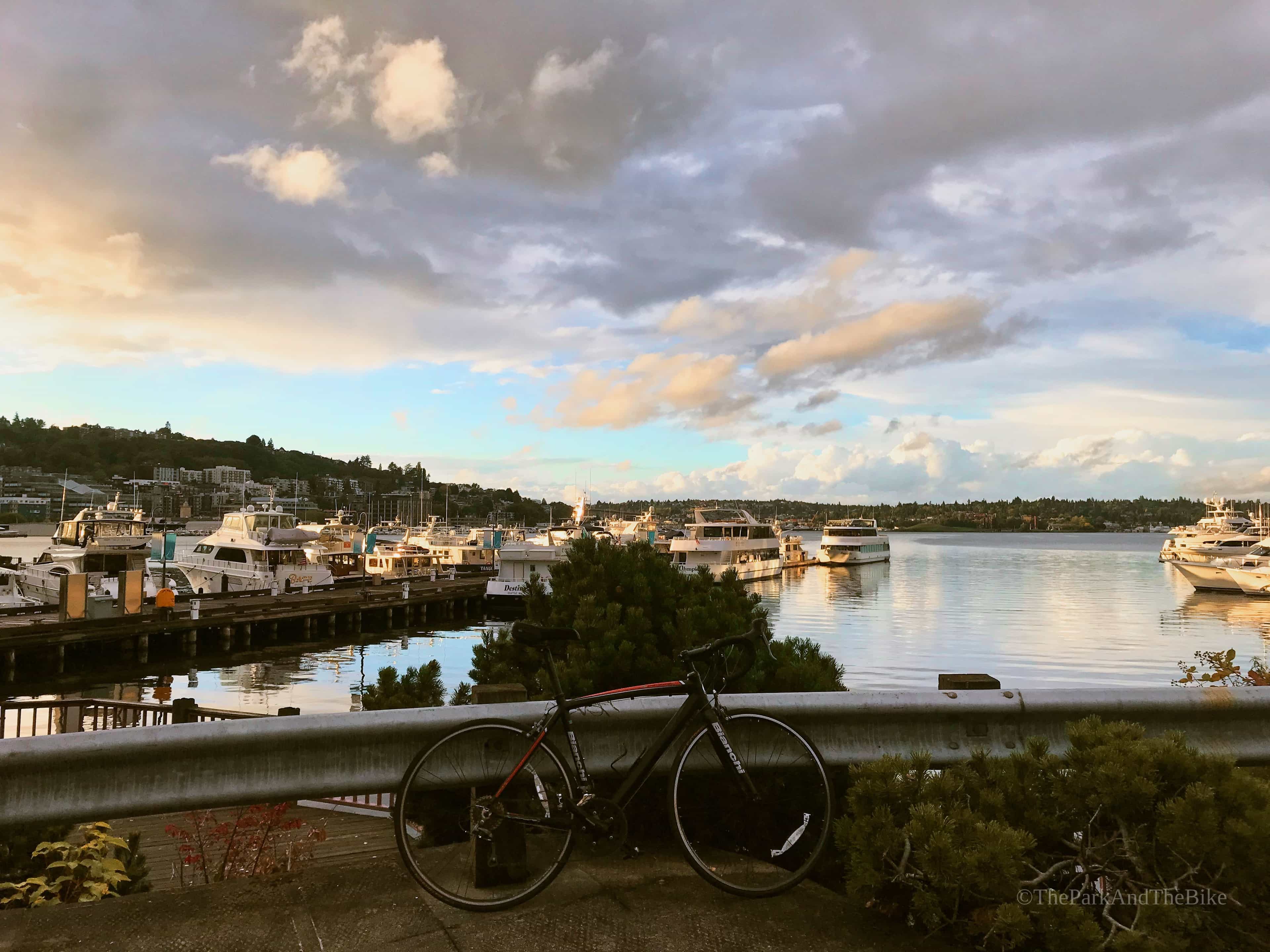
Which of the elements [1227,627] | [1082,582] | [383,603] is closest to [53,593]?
[383,603]

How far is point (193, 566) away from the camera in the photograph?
176ft

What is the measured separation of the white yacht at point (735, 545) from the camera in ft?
250

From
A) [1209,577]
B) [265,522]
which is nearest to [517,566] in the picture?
[265,522]

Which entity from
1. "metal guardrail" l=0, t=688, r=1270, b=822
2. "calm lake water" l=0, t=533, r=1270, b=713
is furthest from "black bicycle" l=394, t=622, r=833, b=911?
"calm lake water" l=0, t=533, r=1270, b=713

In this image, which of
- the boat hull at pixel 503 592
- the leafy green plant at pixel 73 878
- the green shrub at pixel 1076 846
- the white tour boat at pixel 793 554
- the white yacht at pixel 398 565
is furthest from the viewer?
the white tour boat at pixel 793 554

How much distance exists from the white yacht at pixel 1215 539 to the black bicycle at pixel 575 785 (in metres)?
78.3

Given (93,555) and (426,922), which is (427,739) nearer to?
(426,922)

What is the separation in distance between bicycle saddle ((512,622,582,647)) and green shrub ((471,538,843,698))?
903 millimetres

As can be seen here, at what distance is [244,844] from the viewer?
6.48 metres

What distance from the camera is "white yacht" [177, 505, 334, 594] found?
169 feet

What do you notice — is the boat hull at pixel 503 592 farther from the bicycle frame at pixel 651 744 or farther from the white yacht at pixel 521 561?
the bicycle frame at pixel 651 744

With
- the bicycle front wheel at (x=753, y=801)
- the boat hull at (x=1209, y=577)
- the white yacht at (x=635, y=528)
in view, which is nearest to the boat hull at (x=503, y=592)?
→ the white yacht at (x=635, y=528)

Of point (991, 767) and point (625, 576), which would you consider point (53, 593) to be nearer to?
point (625, 576)

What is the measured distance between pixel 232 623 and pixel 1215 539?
98.9 metres
